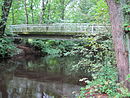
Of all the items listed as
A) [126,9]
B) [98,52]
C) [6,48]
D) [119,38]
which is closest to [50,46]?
[6,48]

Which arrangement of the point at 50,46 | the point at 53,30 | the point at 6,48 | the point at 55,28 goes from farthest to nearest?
the point at 50,46 → the point at 6,48 → the point at 55,28 → the point at 53,30

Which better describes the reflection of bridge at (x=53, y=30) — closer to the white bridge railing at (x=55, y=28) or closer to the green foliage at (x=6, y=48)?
the white bridge railing at (x=55, y=28)

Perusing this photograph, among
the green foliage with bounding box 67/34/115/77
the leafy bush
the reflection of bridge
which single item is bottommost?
the leafy bush

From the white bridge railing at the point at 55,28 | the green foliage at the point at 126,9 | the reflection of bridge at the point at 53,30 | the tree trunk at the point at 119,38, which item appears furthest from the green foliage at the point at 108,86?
the reflection of bridge at the point at 53,30

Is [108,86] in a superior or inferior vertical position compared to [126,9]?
inferior

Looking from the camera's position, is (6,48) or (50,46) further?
(50,46)

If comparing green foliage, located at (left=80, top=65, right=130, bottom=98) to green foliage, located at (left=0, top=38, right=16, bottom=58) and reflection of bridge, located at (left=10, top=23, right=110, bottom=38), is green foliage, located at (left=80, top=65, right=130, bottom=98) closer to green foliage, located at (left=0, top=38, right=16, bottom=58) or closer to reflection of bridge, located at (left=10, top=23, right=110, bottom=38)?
reflection of bridge, located at (left=10, top=23, right=110, bottom=38)

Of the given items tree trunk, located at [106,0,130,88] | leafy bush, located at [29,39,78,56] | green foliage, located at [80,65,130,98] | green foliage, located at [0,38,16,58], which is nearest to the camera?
green foliage, located at [80,65,130,98]

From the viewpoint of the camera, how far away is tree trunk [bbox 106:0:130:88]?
4.11 meters

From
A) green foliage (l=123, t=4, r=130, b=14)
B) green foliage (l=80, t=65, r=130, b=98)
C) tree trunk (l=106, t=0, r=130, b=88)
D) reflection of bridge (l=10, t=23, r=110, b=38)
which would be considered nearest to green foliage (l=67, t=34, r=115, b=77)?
green foliage (l=80, t=65, r=130, b=98)

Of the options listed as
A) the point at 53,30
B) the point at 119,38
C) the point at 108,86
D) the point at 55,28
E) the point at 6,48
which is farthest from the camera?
the point at 6,48

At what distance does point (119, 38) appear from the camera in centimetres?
414

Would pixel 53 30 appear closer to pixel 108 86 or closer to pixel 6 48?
pixel 6 48

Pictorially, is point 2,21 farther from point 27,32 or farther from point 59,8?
point 59,8
